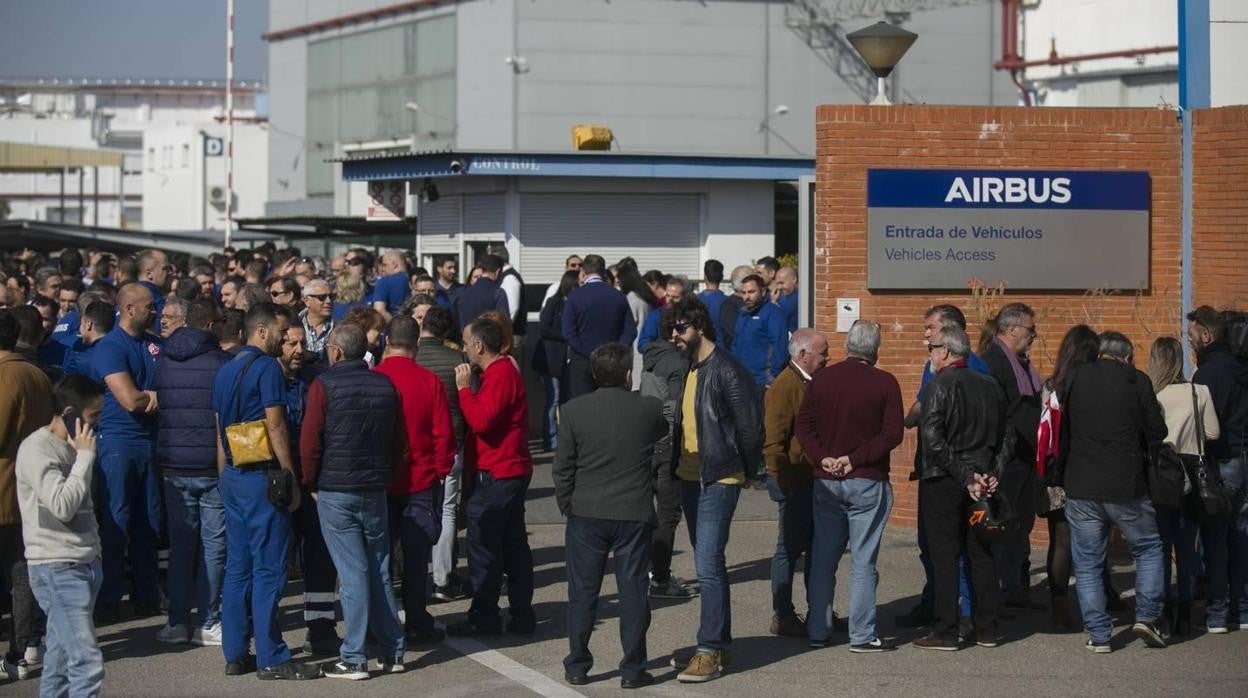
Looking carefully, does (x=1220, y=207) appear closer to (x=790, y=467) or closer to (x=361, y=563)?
(x=790, y=467)

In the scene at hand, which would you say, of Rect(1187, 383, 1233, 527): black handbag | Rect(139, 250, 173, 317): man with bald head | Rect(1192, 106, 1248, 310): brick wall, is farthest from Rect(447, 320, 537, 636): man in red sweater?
Rect(1192, 106, 1248, 310): brick wall

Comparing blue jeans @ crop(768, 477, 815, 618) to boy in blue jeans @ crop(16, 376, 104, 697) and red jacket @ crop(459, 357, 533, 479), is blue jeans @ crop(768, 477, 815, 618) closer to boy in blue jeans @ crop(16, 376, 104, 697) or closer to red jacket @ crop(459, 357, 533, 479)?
red jacket @ crop(459, 357, 533, 479)

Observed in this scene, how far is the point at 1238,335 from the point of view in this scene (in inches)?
383

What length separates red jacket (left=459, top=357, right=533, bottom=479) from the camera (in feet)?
31.1

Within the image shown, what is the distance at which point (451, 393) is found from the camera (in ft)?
33.5

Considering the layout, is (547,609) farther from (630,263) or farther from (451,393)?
(630,263)

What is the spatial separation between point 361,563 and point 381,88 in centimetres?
4373

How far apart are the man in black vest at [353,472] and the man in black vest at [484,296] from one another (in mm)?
8089

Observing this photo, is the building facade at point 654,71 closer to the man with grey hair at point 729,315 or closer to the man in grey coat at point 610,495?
the man with grey hair at point 729,315

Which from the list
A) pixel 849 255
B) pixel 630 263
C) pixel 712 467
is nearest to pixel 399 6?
pixel 630 263

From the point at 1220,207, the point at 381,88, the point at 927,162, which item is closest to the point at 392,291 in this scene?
the point at 927,162

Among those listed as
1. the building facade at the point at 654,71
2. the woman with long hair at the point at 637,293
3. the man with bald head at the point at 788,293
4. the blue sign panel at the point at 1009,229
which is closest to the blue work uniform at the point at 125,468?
the blue sign panel at the point at 1009,229

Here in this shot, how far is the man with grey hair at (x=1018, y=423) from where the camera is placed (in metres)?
9.82

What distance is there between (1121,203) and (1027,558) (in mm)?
3636
